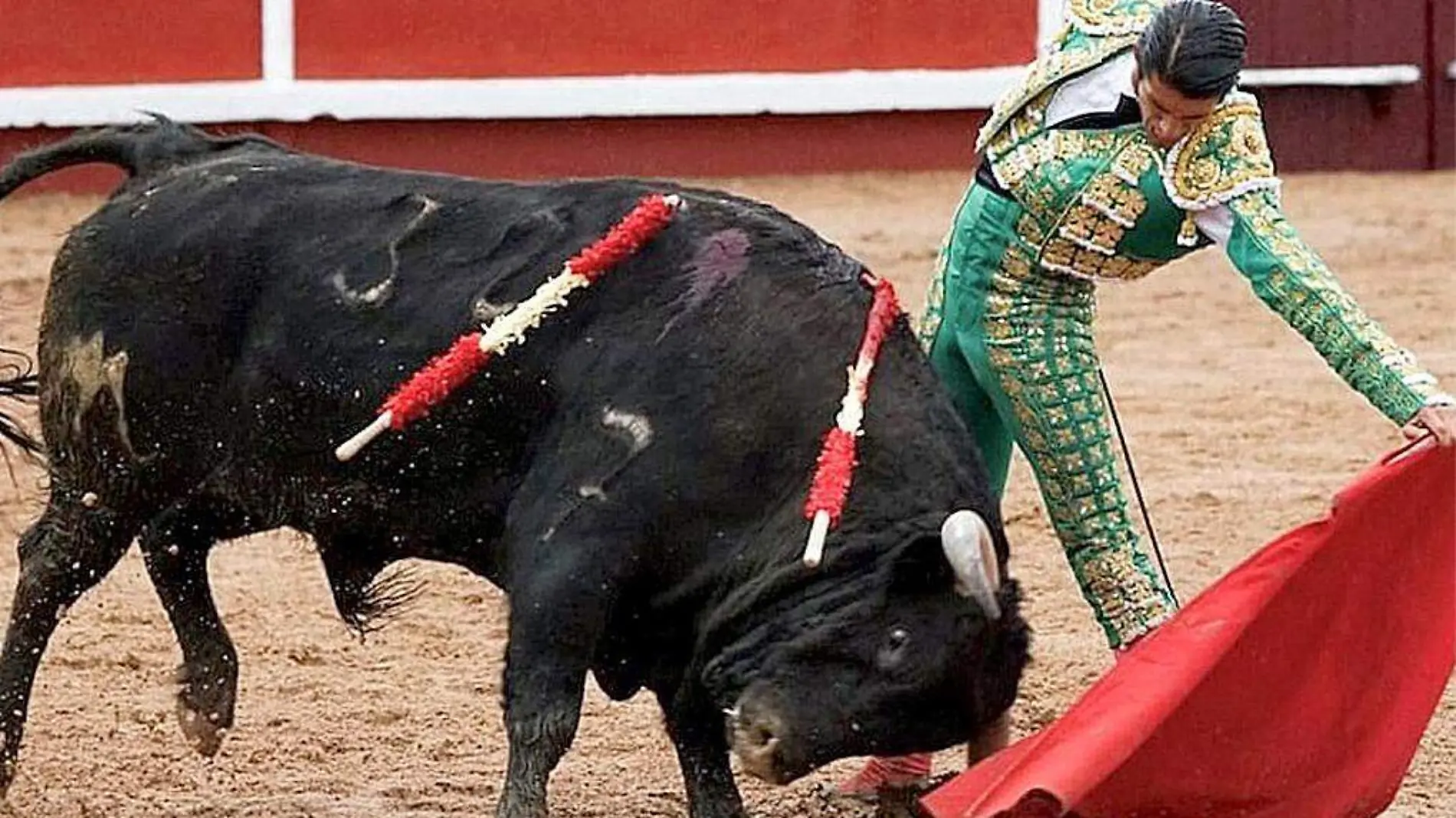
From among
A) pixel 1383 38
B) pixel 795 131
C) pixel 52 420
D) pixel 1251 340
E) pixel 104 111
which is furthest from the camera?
pixel 1383 38

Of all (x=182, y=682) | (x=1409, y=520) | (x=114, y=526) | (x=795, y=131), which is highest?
(x=1409, y=520)

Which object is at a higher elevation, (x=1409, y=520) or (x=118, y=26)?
(x=1409, y=520)

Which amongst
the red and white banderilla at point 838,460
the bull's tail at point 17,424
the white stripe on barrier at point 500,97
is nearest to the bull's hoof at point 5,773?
the bull's tail at point 17,424

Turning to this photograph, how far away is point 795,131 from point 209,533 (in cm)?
622

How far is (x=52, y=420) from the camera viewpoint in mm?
4090

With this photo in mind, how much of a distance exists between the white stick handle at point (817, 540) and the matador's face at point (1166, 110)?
62 centimetres

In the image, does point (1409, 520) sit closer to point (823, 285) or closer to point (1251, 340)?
point (823, 285)

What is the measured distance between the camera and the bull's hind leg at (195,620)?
425 cm

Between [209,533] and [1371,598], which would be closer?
[1371,598]

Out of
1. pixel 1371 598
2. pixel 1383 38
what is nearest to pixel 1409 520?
pixel 1371 598

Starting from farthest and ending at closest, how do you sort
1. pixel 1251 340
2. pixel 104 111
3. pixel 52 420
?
pixel 104 111, pixel 1251 340, pixel 52 420

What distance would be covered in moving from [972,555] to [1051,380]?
689mm

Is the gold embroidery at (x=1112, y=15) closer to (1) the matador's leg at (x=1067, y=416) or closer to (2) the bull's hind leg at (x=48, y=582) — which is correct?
(1) the matador's leg at (x=1067, y=416)

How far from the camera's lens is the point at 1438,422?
11.4ft
